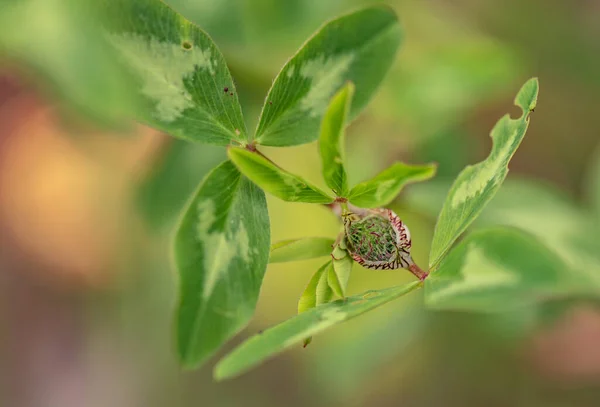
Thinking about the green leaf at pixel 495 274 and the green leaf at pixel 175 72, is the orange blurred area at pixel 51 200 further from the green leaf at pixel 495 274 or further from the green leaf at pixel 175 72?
the green leaf at pixel 495 274

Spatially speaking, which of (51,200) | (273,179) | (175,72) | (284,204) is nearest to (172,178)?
(284,204)

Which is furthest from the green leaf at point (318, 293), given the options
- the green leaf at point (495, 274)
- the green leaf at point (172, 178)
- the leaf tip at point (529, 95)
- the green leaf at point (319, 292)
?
the green leaf at point (172, 178)

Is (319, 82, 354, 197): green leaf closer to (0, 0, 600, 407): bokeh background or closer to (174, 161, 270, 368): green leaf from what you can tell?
(174, 161, 270, 368): green leaf

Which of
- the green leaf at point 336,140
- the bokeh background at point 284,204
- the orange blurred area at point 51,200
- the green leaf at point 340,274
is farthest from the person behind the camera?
the orange blurred area at point 51,200

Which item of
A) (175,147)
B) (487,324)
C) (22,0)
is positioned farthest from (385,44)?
(487,324)

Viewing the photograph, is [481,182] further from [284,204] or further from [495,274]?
[284,204]

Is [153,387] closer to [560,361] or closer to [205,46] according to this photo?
[560,361]
